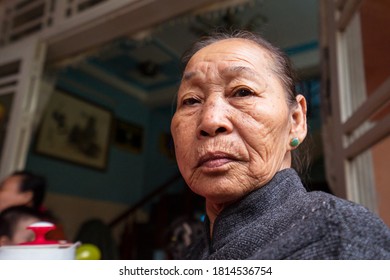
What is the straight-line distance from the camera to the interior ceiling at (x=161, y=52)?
3.01 meters

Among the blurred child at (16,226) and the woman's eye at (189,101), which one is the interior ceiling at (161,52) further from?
the woman's eye at (189,101)

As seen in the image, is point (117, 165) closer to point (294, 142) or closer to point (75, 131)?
point (75, 131)

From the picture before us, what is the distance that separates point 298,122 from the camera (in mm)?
652

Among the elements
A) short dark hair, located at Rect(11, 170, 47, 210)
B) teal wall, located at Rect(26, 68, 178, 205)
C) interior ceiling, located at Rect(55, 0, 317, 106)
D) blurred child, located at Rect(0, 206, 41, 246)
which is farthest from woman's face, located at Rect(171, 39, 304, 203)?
teal wall, located at Rect(26, 68, 178, 205)

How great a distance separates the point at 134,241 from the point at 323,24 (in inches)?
107

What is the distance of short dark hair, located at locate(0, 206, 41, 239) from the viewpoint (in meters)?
1.10

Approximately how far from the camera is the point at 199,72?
1.99ft

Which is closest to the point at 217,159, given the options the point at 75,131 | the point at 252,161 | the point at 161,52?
the point at 252,161

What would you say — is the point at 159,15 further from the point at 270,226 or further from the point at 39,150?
the point at 39,150

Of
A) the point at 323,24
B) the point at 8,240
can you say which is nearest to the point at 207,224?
the point at 8,240

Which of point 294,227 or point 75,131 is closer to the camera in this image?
point 294,227

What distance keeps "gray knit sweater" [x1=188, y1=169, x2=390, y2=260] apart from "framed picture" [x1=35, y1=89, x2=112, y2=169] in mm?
3278

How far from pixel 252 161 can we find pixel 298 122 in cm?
16

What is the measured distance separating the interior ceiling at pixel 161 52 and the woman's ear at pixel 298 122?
1810 millimetres
